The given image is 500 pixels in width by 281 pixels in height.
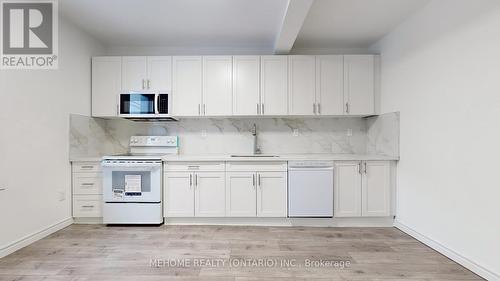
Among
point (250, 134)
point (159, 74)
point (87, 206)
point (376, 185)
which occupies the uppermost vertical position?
point (159, 74)

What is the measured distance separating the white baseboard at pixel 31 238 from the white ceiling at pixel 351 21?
3.77 meters

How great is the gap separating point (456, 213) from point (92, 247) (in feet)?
11.4

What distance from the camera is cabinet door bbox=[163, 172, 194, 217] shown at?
325 cm

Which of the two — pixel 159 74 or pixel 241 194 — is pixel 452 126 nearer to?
pixel 241 194

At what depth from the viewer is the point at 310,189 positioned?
322 centimetres

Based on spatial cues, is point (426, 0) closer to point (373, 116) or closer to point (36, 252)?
point (373, 116)

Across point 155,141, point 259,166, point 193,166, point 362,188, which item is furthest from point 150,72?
point 362,188

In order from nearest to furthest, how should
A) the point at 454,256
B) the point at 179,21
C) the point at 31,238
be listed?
the point at 454,256
the point at 31,238
the point at 179,21

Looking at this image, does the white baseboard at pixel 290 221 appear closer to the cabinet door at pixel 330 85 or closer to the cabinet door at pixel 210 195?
the cabinet door at pixel 210 195

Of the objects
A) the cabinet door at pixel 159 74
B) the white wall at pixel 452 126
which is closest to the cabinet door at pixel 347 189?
the white wall at pixel 452 126

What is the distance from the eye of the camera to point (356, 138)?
12.9 feet

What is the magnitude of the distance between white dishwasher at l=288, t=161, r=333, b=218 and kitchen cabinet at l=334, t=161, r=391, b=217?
0.39 feet

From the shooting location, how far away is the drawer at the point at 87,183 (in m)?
3.24

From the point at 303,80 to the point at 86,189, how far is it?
319 centimetres
